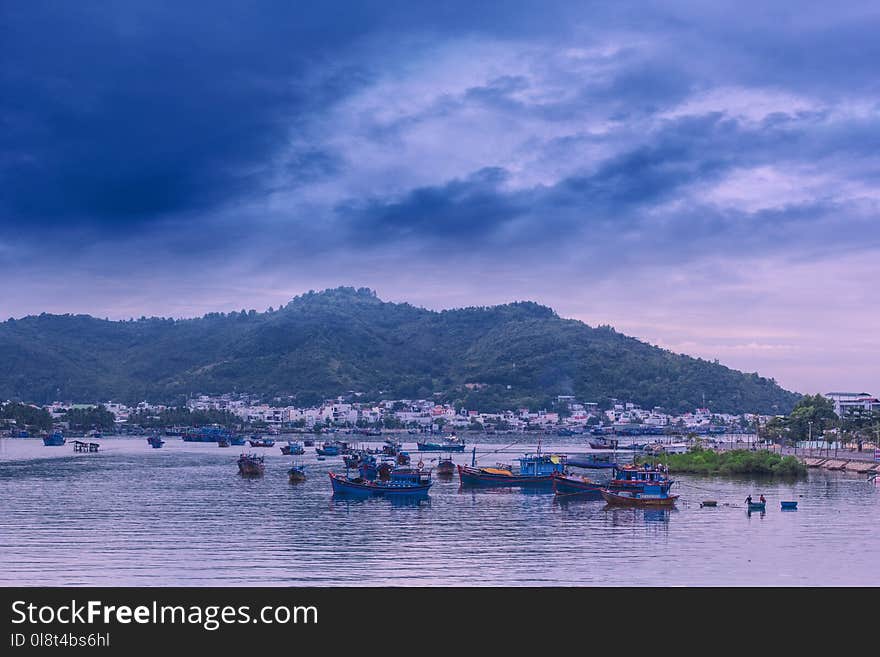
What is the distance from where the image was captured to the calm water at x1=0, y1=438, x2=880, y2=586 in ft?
99.8

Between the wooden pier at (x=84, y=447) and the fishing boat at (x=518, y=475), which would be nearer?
the fishing boat at (x=518, y=475)

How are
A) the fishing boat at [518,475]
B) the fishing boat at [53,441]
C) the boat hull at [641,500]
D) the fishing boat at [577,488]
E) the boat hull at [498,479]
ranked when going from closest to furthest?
the boat hull at [641,500], the fishing boat at [577,488], the boat hull at [498,479], the fishing boat at [518,475], the fishing boat at [53,441]

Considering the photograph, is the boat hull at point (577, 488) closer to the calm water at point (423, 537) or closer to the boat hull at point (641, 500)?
the calm water at point (423, 537)

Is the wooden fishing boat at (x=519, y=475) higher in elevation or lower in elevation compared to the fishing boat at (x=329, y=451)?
higher

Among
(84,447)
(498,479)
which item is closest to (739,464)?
(498,479)

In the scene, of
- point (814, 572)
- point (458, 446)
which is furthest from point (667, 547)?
point (458, 446)

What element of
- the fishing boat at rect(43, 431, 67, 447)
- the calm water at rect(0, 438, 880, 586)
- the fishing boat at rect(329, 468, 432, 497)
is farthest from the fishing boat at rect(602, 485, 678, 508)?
the fishing boat at rect(43, 431, 67, 447)

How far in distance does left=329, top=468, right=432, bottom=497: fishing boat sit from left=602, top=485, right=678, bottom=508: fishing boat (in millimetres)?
10569

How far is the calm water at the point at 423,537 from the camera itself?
30422 millimetres

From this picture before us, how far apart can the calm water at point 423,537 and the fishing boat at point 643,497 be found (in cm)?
113

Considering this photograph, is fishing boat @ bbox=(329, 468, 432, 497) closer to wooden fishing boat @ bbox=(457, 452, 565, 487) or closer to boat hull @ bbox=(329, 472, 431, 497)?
boat hull @ bbox=(329, 472, 431, 497)

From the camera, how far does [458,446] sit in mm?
127125

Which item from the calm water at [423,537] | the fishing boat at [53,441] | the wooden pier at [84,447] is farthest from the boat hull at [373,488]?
the fishing boat at [53,441]
